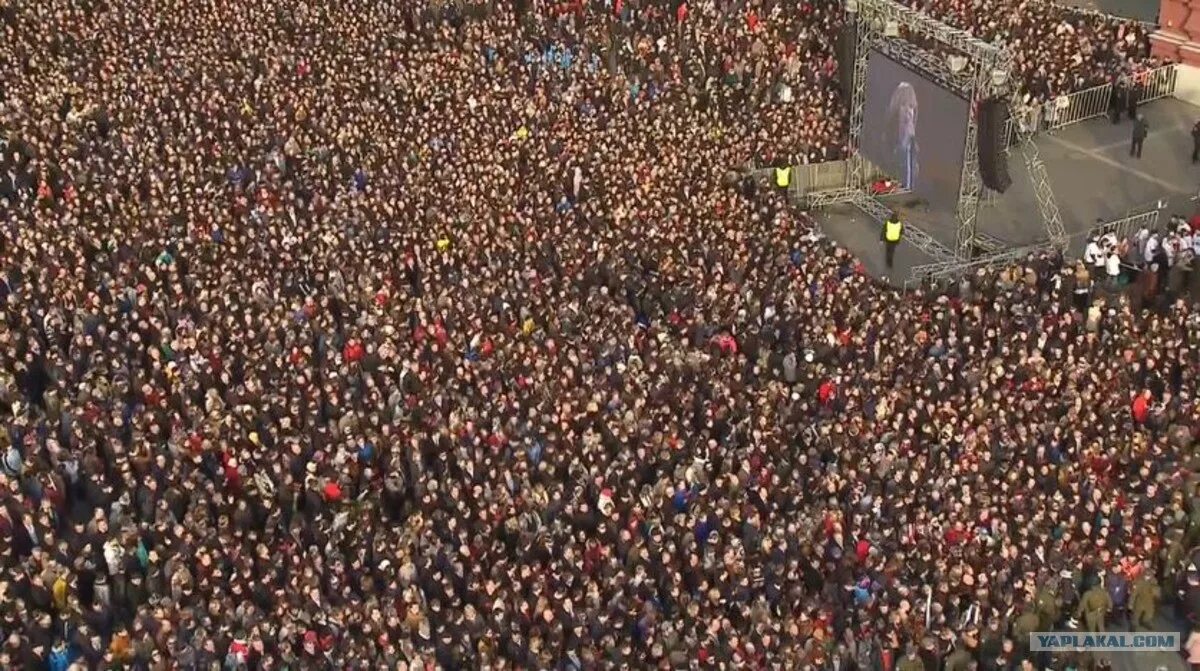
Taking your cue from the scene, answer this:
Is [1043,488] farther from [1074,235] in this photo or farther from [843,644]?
[1074,235]

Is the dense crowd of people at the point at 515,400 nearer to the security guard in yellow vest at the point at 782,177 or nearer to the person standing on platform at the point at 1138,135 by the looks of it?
the security guard in yellow vest at the point at 782,177

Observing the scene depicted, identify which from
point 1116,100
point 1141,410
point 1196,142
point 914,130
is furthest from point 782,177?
point 1141,410

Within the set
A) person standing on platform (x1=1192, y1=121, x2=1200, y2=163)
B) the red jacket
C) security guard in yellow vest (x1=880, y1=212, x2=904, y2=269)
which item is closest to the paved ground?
person standing on platform (x1=1192, y1=121, x2=1200, y2=163)

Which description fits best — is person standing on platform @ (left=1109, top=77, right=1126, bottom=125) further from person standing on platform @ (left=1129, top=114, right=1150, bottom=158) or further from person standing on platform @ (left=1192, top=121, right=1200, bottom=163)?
person standing on platform @ (left=1192, top=121, right=1200, bottom=163)

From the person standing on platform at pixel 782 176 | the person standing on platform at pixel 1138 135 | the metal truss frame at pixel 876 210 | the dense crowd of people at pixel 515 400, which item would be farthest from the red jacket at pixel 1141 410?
the person standing on platform at pixel 1138 135

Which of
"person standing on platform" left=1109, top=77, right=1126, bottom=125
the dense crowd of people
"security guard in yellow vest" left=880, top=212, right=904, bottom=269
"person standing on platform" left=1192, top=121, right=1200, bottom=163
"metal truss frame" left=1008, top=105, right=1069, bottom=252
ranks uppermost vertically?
"person standing on platform" left=1109, top=77, right=1126, bottom=125
